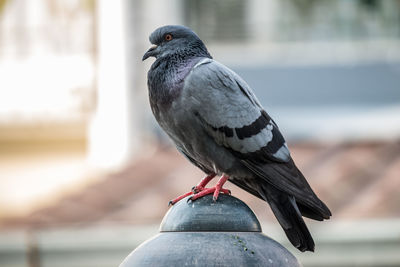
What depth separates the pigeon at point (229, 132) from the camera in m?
4.50

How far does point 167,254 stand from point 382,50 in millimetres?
10492

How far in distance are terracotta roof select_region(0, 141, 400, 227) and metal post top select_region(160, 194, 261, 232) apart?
5515mm

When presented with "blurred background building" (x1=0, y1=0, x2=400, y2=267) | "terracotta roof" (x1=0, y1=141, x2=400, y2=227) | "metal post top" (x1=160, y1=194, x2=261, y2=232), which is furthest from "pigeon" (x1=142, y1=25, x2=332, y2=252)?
"blurred background building" (x1=0, y1=0, x2=400, y2=267)

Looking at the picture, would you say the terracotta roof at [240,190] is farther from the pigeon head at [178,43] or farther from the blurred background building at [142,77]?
the pigeon head at [178,43]

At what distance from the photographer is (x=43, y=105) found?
45.6 ft

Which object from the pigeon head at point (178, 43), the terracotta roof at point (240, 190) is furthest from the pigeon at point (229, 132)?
the terracotta roof at point (240, 190)

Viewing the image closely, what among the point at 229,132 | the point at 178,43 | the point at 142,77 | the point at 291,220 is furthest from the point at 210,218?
the point at 142,77

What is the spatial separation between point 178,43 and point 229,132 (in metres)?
0.55

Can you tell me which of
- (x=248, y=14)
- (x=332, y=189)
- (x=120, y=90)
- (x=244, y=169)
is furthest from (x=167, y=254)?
(x=248, y=14)

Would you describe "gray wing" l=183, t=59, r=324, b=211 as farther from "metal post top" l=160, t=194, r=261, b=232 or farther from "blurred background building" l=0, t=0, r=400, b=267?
"blurred background building" l=0, t=0, r=400, b=267

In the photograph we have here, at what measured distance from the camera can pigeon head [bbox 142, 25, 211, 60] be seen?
4.81 m

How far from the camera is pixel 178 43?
15.9 ft

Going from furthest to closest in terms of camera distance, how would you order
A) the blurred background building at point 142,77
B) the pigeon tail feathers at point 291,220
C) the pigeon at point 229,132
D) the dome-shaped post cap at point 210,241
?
the blurred background building at point 142,77 < the pigeon at point 229,132 < the pigeon tail feathers at point 291,220 < the dome-shaped post cap at point 210,241

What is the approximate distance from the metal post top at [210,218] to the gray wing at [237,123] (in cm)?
37
